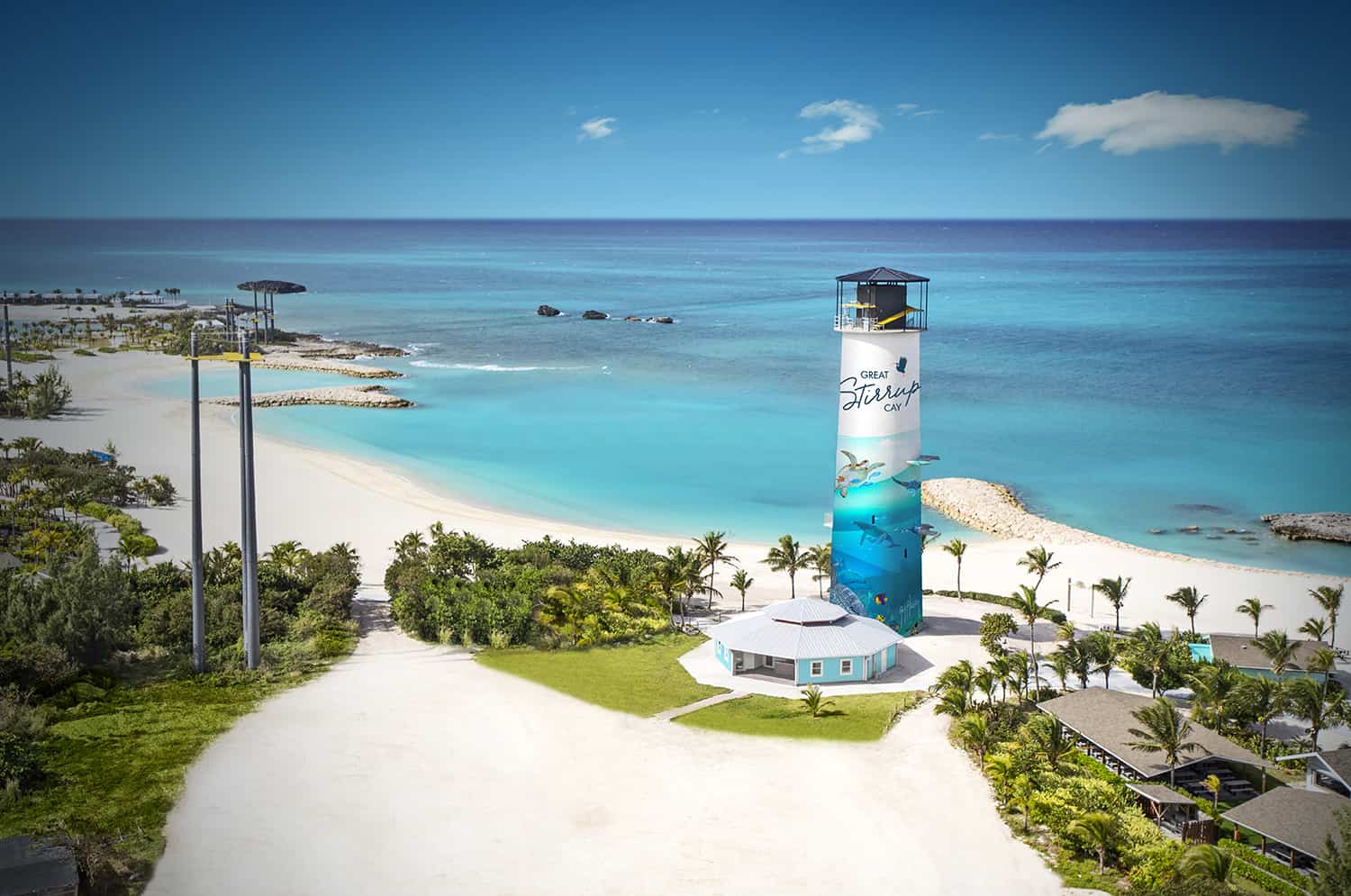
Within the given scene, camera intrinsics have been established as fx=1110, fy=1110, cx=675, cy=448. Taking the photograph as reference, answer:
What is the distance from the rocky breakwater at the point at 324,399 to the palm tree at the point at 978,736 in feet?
191

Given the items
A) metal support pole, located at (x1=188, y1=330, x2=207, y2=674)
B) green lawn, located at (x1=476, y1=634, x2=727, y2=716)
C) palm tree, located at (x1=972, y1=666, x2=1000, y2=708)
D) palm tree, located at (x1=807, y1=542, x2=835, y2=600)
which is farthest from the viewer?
palm tree, located at (x1=807, y1=542, x2=835, y2=600)

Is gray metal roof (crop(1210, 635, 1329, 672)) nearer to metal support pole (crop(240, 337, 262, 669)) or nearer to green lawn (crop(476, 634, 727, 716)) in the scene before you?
green lawn (crop(476, 634, 727, 716))

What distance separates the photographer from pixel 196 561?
1126 inches

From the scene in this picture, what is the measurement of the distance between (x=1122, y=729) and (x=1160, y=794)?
9.57ft

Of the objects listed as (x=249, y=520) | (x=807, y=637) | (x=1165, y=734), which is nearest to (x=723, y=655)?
(x=807, y=637)

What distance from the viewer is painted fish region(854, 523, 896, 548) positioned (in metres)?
33.4

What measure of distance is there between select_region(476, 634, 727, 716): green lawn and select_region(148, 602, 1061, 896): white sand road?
841 mm

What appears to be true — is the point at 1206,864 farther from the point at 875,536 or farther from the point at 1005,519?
the point at 1005,519

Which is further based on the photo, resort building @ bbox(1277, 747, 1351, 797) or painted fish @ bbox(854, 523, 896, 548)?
painted fish @ bbox(854, 523, 896, 548)

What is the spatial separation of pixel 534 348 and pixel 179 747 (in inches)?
3307

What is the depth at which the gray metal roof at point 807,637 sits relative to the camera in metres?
30.4

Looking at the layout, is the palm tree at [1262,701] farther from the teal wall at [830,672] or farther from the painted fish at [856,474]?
the painted fish at [856,474]

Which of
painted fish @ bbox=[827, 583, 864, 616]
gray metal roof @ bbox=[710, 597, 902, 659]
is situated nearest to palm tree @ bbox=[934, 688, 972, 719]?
gray metal roof @ bbox=[710, 597, 902, 659]

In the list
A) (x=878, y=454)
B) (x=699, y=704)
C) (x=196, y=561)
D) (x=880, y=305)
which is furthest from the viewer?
(x=878, y=454)
